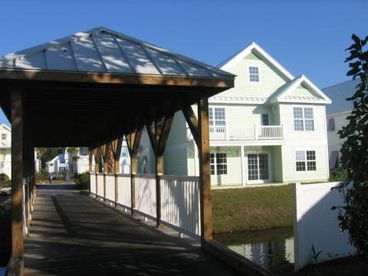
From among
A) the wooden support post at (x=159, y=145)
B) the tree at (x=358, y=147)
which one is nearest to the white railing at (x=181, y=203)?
the wooden support post at (x=159, y=145)

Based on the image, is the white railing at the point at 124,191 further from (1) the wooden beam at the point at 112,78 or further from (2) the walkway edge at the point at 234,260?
(1) the wooden beam at the point at 112,78

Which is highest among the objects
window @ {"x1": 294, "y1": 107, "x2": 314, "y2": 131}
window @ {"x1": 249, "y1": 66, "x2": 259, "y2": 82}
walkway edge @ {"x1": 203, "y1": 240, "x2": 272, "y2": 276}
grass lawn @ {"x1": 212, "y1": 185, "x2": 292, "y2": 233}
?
window @ {"x1": 249, "y1": 66, "x2": 259, "y2": 82}

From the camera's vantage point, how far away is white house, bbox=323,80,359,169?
43.8 meters

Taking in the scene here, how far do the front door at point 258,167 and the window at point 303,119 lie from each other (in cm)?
307

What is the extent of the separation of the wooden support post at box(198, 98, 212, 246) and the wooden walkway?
1.33 ft

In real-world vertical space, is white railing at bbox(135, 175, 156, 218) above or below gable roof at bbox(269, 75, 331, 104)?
below

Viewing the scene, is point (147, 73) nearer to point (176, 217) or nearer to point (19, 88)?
point (19, 88)

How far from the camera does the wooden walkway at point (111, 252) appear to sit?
6.95 metres

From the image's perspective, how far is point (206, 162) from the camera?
→ 27.0 ft

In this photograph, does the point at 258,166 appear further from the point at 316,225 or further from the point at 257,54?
the point at 316,225

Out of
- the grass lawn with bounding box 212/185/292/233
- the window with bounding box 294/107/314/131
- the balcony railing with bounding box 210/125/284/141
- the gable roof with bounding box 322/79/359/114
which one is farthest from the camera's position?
the gable roof with bounding box 322/79/359/114

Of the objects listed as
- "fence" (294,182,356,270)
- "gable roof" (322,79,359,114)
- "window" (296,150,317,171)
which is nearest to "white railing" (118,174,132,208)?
"fence" (294,182,356,270)

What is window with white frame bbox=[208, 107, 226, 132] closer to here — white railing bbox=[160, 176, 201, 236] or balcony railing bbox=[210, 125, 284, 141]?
balcony railing bbox=[210, 125, 284, 141]

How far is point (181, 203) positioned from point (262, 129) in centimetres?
2355
